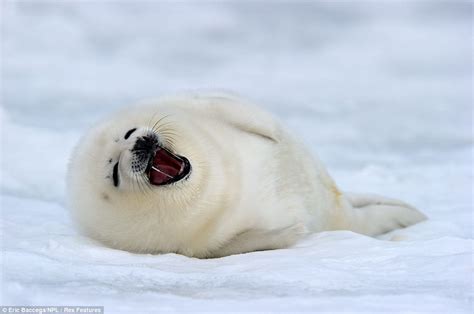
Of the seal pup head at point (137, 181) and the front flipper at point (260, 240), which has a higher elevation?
the seal pup head at point (137, 181)

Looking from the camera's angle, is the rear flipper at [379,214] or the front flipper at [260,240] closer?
the front flipper at [260,240]

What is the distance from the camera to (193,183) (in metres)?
3.36

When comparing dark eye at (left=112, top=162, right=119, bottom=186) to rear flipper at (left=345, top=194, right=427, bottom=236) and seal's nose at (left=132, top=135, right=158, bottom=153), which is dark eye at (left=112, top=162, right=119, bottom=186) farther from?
rear flipper at (left=345, top=194, right=427, bottom=236)

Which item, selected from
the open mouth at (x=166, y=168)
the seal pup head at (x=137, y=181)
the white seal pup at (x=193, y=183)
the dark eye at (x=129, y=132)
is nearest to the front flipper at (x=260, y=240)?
the white seal pup at (x=193, y=183)

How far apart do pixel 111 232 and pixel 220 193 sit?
0.52 m

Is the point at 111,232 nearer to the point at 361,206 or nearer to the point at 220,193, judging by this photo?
the point at 220,193

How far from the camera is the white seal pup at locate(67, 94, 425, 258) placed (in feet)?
10.9

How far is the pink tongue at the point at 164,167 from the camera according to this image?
3.26 meters

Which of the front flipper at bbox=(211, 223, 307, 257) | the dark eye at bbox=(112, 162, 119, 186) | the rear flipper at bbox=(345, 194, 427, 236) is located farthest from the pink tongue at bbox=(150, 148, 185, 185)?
the rear flipper at bbox=(345, 194, 427, 236)

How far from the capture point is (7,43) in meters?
13.1

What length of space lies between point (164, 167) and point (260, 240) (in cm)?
54

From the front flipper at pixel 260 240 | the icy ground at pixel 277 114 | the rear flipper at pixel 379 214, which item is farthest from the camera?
the rear flipper at pixel 379 214

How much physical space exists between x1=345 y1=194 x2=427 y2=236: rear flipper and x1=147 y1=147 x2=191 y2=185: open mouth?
144 cm

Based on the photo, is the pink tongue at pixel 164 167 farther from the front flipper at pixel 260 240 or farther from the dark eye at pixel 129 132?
the front flipper at pixel 260 240
